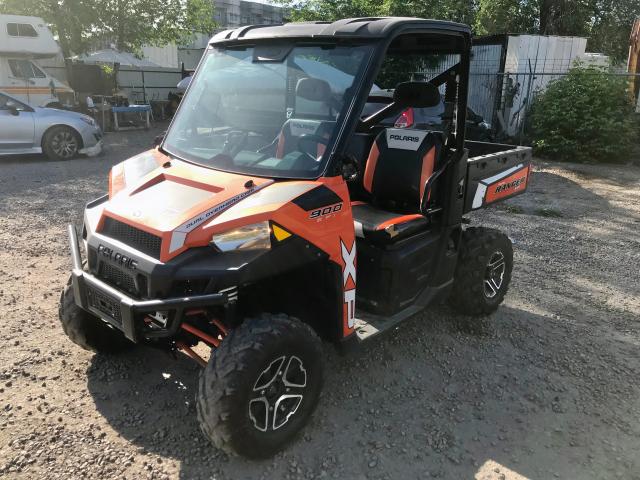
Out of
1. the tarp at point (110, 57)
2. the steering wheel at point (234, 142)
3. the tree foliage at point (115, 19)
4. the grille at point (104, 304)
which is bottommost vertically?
the grille at point (104, 304)

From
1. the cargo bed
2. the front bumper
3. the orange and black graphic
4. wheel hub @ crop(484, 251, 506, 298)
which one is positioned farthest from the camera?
wheel hub @ crop(484, 251, 506, 298)

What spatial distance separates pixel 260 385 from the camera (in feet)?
9.08

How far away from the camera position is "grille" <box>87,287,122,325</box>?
2.74 m

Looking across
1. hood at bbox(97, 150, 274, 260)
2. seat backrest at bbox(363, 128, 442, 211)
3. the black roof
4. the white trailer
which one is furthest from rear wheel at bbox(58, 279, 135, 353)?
the white trailer

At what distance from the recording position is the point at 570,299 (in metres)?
5.07

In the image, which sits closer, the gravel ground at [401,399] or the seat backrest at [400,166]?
the gravel ground at [401,399]

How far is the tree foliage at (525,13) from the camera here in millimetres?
16438

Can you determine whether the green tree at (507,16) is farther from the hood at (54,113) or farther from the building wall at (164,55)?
the building wall at (164,55)

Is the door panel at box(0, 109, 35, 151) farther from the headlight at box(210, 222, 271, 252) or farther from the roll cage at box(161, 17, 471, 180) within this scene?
the headlight at box(210, 222, 271, 252)

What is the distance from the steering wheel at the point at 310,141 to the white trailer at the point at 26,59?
15947 millimetres

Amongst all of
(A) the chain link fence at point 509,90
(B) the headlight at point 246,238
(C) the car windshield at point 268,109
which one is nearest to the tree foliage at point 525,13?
(A) the chain link fence at point 509,90

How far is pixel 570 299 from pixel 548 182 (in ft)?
19.7

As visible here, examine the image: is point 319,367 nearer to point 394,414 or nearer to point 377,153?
point 394,414

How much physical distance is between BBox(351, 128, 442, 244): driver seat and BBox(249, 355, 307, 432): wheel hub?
46.1 inches
